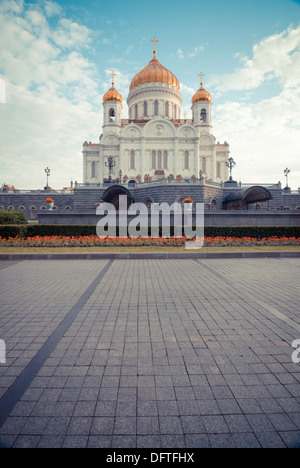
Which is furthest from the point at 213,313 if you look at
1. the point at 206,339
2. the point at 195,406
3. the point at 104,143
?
the point at 104,143

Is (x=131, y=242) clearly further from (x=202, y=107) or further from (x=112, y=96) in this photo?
(x=202, y=107)

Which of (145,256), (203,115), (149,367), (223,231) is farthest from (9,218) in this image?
(203,115)

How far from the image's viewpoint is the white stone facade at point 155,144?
4469cm

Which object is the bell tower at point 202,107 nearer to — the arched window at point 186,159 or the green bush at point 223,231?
the arched window at point 186,159

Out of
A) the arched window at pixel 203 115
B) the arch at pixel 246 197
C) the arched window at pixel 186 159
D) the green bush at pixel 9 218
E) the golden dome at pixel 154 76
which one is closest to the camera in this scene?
the green bush at pixel 9 218

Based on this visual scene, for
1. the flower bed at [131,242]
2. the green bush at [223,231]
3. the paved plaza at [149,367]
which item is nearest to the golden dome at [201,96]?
the green bush at [223,231]

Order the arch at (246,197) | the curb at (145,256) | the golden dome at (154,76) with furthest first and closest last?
the golden dome at (154,76) → the arch at (246,197) → the curb at (145,256)

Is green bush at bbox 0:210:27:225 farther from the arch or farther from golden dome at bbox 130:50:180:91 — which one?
golden dome at bbox 130:50:180:91

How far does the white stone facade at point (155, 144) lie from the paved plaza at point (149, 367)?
3839 centimetres

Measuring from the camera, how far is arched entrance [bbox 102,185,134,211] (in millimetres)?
28000

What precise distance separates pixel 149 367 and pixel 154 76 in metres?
55.8

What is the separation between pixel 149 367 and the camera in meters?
3.30

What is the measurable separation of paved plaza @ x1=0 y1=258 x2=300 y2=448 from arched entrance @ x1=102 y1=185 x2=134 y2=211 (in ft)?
72.4
